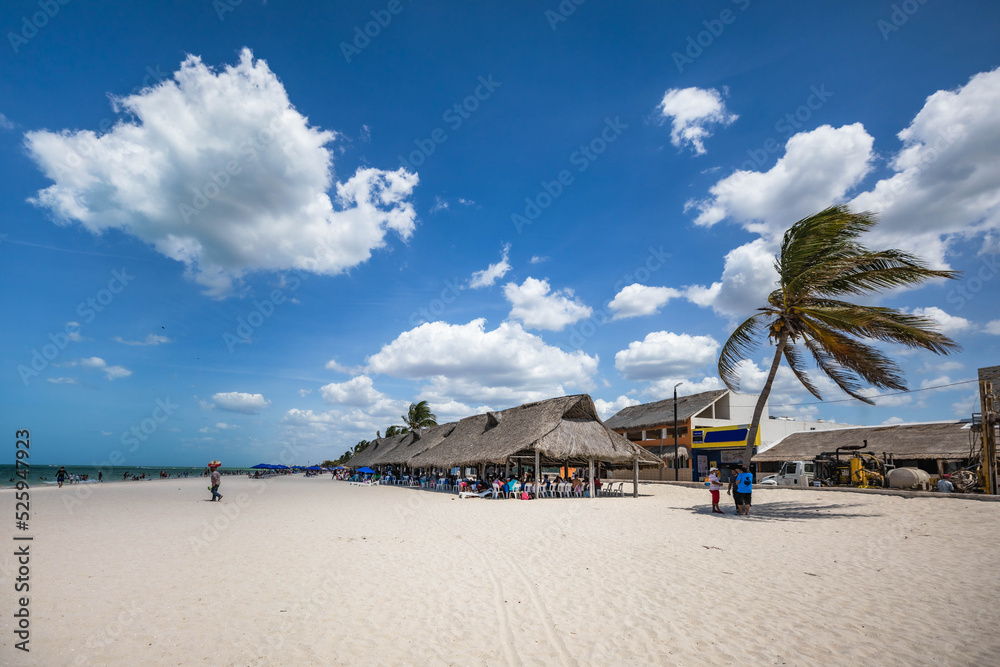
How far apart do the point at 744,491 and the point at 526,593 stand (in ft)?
29.5

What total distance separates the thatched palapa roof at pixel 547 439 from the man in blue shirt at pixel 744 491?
891 cm

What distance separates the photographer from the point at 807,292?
1328 centimetres

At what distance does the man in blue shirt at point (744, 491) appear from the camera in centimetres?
1297

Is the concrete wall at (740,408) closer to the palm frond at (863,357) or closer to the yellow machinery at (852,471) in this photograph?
the yellow machinery at (852,471)

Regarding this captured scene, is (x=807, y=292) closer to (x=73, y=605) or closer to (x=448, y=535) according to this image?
(x=448, y=535)

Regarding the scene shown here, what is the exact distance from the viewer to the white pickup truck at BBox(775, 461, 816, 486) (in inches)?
876

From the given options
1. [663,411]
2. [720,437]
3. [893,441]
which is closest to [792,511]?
[893,441]

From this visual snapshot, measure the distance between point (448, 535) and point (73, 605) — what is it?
643 cm

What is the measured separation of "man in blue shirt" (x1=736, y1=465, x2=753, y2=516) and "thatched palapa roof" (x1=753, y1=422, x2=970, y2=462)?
14.7 m

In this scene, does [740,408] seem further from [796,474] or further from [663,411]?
[796,474]

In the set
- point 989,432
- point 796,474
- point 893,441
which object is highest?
point 989,432

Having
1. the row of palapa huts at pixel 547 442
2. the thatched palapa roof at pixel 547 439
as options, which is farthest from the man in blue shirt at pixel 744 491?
the thatched palapa roof at pixel 547 439

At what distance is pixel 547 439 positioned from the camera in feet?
70.7

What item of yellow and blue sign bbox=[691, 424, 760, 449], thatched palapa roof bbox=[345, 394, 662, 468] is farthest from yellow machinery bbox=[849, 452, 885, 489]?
yellow and blue sign bbox=[691, 424, 760, 449]
